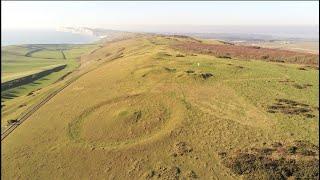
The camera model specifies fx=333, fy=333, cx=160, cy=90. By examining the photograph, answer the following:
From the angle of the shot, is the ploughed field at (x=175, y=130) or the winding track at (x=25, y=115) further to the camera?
the winding track at (x=25, y=115)

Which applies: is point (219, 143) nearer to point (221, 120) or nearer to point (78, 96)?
point (221, 120)

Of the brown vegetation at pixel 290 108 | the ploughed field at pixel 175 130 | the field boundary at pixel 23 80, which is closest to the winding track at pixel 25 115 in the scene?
the ploughed field at pixel 175 130

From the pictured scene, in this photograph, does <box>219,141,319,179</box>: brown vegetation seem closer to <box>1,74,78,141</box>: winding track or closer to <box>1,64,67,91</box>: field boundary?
<box>1,74,78,141</box>: winding track

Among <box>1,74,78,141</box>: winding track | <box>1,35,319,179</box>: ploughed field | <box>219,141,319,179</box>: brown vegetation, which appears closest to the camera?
<box>219,141,319,179</box>: brown vegetation

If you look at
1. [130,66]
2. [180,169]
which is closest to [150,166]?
[180,169]

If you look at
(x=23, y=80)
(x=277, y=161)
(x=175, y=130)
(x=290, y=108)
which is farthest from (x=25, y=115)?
(x=23, y=80)

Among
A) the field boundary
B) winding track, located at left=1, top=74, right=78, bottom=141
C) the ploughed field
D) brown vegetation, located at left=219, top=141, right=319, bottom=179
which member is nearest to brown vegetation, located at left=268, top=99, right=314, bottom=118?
the ploughed field

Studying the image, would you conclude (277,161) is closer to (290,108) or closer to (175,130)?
(175,130)

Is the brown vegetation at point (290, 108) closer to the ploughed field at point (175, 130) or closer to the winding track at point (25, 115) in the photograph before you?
the ploughed field at point (175, 130)
